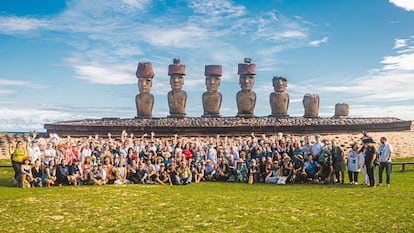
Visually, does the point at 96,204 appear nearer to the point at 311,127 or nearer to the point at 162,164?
the point at 162,164

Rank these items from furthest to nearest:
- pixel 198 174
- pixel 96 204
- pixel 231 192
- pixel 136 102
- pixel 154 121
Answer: pixel 136 102 < pixel 154 121 < pixel 198 174 < pixel 231 192 < pixel 96 204

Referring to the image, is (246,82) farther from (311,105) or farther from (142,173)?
(142,173)

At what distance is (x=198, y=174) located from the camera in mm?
18547

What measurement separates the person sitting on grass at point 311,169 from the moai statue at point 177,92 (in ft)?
67.8

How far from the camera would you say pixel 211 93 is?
37.6m

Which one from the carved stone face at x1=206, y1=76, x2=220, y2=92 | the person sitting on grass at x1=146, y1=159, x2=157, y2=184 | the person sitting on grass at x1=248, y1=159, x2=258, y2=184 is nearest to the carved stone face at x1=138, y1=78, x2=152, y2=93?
the carved stone face at x1=206, y1=76, x2=220, y2=92

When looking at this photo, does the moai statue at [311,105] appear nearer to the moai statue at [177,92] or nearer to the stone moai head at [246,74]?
the stone moai head at [246,74]

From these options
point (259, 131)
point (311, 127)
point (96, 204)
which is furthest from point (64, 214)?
point (311, 127)

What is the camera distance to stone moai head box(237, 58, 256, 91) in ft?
123

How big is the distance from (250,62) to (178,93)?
682 cm

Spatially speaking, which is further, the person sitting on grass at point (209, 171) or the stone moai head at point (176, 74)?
the stone moai head at point (176, 74)

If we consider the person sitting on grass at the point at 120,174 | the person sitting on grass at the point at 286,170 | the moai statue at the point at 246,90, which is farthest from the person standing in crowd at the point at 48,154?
the moai statue at the point at 246,90

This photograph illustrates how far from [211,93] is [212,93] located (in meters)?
0.09

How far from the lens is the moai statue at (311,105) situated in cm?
3872
